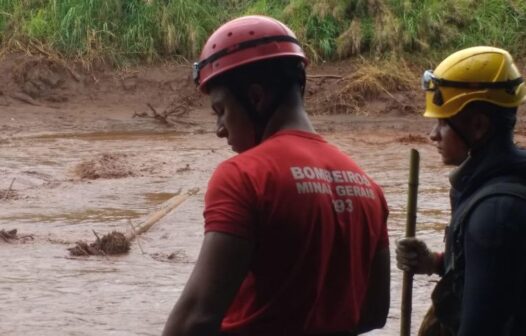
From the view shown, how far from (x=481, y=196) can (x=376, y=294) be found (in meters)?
0.36

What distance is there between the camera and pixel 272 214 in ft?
8.59

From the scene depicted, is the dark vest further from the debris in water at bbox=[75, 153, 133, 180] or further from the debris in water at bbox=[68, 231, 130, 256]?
the debris in water at bbox=[75, 153, 133, 180]

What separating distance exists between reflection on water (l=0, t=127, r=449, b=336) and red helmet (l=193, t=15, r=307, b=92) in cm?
404

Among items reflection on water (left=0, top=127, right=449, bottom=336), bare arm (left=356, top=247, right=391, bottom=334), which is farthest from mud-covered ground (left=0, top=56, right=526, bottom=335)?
bare arm (left=356, top=247, right=391, bottom=334)

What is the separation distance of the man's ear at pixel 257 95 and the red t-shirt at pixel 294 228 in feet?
0.27

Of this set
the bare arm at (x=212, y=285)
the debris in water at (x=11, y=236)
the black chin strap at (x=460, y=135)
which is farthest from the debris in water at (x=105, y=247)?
the bare arm at (x=212, y=285)

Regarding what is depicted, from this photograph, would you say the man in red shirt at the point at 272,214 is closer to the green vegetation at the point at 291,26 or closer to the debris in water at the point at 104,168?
the debris in water at the point at 104,168

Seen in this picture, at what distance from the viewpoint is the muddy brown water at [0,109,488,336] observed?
7.16m

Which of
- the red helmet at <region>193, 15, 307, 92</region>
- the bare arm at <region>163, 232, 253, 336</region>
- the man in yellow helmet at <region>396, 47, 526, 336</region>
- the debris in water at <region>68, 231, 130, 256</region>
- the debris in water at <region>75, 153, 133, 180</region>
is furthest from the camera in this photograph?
the debris in water at <region>75, 153, 133, 180</region>

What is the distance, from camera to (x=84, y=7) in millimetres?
19375

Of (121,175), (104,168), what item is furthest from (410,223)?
(104,168)

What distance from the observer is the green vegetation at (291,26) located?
19.4 m

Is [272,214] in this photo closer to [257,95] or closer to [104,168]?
[257,95]

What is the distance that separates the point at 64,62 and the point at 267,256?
56.0ft
